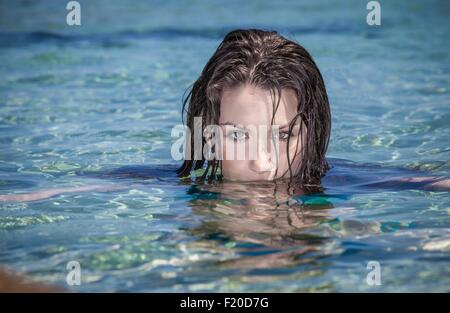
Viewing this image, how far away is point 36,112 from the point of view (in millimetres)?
6750

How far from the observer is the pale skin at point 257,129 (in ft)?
13.0

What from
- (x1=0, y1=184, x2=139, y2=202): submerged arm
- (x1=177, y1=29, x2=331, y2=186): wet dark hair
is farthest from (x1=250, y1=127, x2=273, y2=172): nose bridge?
(x1=0, y1=184, x2=139, y2=202): submerged arm

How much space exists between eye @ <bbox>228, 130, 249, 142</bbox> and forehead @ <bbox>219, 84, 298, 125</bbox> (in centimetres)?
4

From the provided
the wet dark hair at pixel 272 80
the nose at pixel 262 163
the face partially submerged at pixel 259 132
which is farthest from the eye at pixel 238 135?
the wet dark hair at pixel 272 80

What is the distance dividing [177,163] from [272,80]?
4.34 ft

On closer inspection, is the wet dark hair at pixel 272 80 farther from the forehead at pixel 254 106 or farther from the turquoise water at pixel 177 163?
the turquoise water at pixel 177 163

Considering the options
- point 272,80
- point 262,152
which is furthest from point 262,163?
point 272,80

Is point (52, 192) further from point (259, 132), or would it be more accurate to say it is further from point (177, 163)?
point (259, 132)

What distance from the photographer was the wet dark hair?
4141mm

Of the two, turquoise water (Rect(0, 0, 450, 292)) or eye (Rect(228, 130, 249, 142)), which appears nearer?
turquoise water (Rect(0, 0, 450, 292))

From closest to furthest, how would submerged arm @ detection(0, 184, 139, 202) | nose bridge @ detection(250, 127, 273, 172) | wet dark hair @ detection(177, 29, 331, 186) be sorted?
nose bridge @ detection(250, 127, 273, 172), wet dark hair @ detection(177, 29, 331, 186), submerged arm @ detection(0, 184, 139, 202)

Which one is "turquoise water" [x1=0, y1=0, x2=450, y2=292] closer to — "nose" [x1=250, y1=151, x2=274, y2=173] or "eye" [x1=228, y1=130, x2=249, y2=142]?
"nose" [x1=250, y1=151, x2=274, y2=173]
